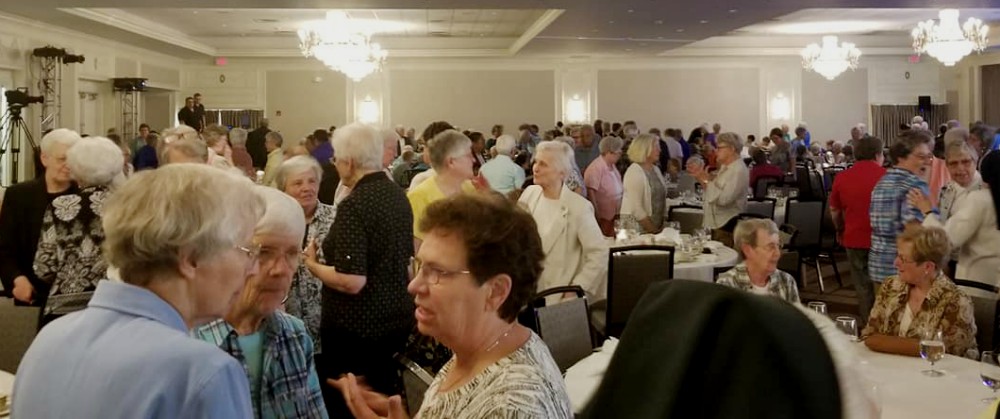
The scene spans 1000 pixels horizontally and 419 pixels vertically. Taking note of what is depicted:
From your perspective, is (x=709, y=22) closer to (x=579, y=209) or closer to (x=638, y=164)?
(x=638, y=164)

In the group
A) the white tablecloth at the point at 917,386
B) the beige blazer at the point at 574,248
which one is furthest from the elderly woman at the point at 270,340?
the beige blazer at the point at 574,248

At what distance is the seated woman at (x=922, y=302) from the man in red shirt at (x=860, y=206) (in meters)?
2.33

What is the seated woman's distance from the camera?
13.1 ft

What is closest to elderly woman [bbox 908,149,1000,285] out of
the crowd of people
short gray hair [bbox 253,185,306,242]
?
the crowd of people

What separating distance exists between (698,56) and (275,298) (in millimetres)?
21161

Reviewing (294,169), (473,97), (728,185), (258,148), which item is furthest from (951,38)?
(294,169)

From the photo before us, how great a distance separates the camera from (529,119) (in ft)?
74.8

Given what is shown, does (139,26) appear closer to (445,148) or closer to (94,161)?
(445,148)

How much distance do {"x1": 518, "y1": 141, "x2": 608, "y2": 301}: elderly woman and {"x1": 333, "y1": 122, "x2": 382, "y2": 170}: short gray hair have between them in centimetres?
141

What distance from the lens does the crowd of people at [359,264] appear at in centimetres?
154

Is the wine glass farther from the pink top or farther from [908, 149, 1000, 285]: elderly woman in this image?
the pink top

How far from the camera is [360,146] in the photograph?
3.85 metres

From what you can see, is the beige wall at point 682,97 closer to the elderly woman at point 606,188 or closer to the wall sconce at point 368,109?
the wall sconce at point 368,109

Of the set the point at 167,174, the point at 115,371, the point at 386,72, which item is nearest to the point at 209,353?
the point at 115,371
